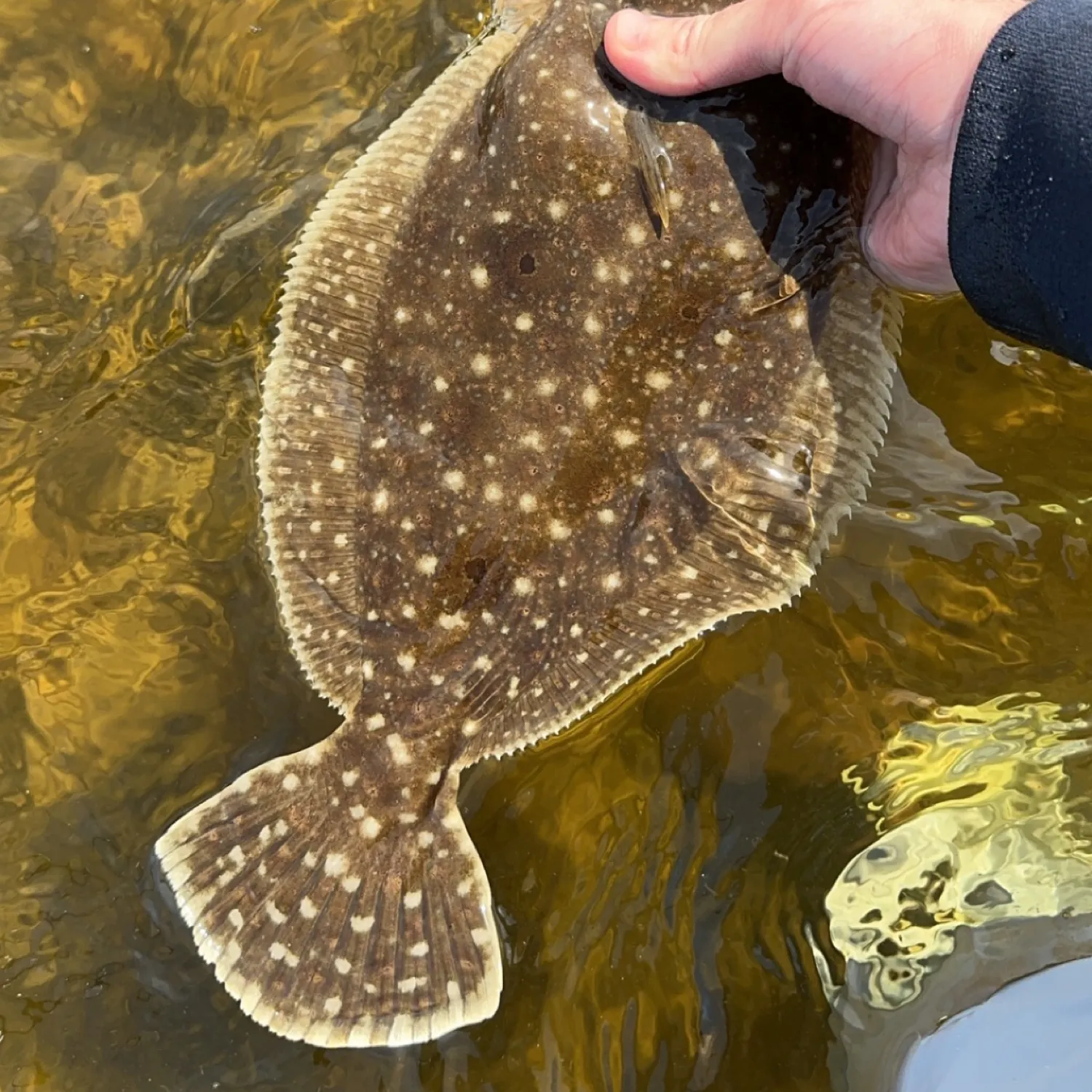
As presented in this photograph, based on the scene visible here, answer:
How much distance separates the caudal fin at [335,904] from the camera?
2326 mm

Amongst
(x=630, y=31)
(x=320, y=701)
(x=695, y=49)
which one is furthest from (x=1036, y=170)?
(x=320, y=701)

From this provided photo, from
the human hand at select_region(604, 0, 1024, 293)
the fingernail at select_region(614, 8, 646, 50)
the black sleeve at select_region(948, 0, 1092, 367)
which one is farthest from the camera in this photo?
the fingernail at select_region(614, 8, 646, 50)

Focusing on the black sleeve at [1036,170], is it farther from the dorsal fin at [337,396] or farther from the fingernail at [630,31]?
the dorsal fin at [337,396]

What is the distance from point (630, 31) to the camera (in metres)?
2.15

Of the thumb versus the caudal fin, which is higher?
the thumb

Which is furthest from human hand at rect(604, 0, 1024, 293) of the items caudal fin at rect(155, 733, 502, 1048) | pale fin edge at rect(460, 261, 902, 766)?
caudal fin at rect(155, 733, 502, 1048)

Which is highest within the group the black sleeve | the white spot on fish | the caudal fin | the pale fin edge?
the black sleeve

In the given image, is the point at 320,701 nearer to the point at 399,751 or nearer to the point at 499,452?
the point at 399,751

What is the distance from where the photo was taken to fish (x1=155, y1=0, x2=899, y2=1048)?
2223mm

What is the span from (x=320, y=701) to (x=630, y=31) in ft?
6.82

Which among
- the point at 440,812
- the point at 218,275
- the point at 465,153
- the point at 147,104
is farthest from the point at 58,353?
the point at 440,812

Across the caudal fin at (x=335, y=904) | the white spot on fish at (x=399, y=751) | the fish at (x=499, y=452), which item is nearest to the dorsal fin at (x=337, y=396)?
the fish at (x=499, y=452)

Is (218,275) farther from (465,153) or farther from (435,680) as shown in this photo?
(435,680)

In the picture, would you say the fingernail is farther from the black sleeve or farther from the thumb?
the black sleeve
